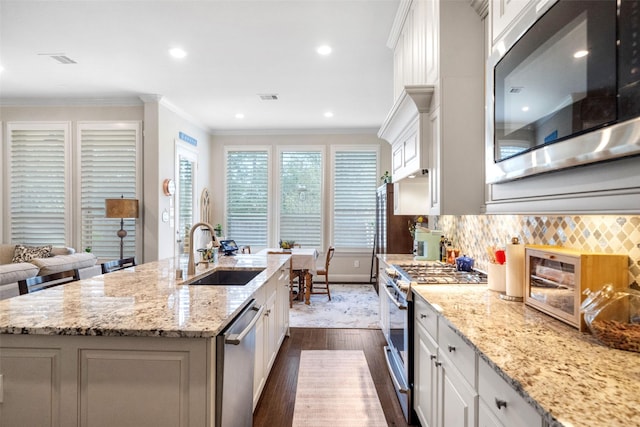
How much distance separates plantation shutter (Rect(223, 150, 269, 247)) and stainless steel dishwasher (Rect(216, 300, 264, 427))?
5.08 m

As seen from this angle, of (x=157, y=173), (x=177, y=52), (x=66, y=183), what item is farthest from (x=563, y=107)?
(x=66, y=183)

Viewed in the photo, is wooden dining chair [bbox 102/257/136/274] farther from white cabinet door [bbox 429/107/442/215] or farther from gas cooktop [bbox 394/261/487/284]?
white cabinet door [bbox 429/107/442/215]

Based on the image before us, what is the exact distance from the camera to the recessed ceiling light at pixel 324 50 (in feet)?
11.4

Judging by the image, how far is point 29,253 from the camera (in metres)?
4.80

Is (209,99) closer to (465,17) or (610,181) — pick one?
(465,17)

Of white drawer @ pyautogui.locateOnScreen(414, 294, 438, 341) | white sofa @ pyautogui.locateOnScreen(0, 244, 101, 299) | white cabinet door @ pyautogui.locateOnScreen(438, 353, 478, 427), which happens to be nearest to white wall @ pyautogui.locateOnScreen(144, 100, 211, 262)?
white sofa @ pyautogui.locateOnScreen(0, 244, 101, 299)

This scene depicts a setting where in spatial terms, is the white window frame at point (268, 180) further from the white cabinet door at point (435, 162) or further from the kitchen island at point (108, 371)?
the kitchen island at point (108, 371)

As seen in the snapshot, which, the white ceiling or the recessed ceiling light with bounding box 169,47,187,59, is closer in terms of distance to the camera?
the white ceiling

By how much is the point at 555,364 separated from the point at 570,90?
82 centimetres

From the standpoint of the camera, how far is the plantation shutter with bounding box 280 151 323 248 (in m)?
6.91

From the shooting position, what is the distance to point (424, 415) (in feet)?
6.45

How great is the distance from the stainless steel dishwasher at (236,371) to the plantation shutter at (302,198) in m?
4.92

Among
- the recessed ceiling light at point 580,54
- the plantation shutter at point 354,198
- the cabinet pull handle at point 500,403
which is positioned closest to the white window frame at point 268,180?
the plantation shutter at point 354,198

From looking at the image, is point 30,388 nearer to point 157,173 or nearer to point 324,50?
point 324,50
